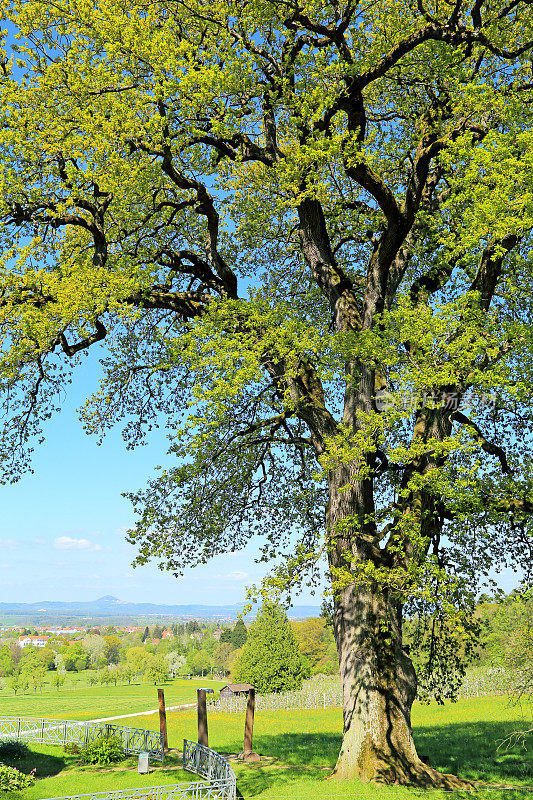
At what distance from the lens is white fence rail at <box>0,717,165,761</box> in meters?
19.1

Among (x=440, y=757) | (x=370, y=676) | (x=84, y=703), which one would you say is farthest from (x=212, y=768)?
(x=84, y=703)

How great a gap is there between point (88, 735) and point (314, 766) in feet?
34.0

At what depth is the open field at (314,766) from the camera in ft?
37.0

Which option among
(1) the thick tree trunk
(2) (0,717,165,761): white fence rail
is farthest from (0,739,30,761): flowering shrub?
(1) the thick tree trunk

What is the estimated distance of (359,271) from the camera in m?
18.5

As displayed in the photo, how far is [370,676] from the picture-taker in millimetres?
12133

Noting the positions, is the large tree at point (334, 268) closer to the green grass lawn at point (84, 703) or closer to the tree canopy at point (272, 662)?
the green grass lawn at point (84, 703)

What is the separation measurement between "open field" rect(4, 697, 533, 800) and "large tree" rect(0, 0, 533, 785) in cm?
126

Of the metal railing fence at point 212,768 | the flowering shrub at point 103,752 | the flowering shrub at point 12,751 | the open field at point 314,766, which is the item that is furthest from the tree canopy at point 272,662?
the metal railing fence at point 212,768

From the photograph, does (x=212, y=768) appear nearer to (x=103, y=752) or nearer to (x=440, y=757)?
(x=103, y=752)

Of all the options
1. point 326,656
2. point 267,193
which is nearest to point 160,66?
point 267,193

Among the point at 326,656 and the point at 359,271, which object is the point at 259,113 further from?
the point at 326,656

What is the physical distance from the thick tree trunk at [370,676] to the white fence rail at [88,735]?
8987 millimetres

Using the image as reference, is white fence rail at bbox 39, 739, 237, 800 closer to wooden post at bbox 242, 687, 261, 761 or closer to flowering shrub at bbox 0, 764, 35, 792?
wooden post at bbox 242, 687, 261, 761
